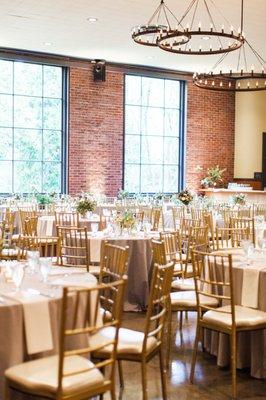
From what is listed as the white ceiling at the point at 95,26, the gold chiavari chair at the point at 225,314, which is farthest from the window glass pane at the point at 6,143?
the gold chiavari chair at the point at 225,314

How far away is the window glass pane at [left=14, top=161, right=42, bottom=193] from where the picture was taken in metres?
13.7

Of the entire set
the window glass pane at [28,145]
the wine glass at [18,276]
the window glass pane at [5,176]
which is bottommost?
the wine glass at [18,276]

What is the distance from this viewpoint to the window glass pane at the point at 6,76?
13.4 m

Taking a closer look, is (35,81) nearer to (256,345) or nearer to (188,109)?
(188,109)

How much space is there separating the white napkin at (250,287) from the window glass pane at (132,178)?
34.0 ft

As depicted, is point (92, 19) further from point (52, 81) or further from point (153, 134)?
point (153, 134)

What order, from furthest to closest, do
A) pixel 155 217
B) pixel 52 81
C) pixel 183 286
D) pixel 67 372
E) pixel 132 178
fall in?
pixel 132 178, pixel 52 81, pixel 155 217, pixel 183 286, pixel 67 372

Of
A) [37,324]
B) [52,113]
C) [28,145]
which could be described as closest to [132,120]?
[52,113]

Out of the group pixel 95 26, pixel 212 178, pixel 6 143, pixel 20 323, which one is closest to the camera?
pixel 20 323

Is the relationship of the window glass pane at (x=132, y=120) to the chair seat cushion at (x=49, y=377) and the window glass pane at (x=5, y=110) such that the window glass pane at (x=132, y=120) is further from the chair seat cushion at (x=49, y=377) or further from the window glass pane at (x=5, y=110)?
the chair seat cushion at (x=49, y=377)

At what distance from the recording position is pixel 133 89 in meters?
15.3

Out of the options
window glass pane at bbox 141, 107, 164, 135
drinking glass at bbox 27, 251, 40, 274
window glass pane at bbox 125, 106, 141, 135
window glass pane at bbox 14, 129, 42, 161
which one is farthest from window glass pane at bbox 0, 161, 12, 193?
drinking glass at bbox 27, 251, 40, 274

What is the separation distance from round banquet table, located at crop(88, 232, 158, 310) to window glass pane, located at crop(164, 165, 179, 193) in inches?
343

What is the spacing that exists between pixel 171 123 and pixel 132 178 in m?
1.88
